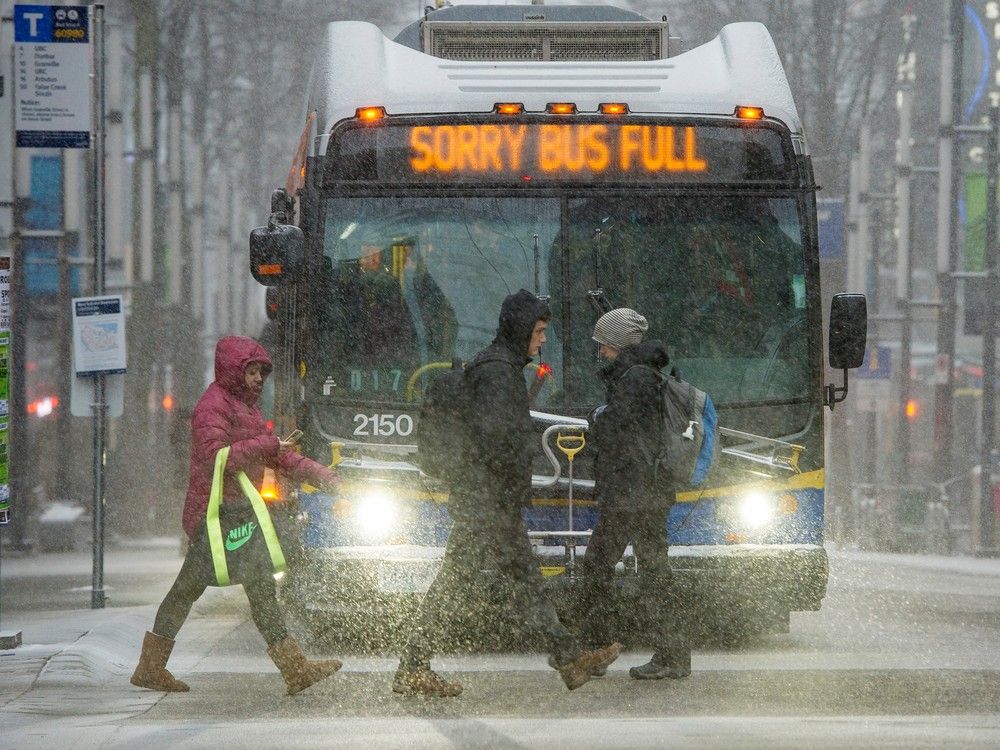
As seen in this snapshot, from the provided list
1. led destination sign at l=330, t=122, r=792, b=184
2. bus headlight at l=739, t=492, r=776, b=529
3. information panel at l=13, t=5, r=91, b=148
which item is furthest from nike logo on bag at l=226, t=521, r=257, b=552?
information panel at l=13, t=5, r=91, b=148

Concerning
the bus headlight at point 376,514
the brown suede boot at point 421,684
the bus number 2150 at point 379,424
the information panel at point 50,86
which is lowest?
the brown suede boot at point 421,684

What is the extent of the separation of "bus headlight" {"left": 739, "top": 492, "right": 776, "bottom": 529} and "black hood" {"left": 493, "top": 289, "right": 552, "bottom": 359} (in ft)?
6.76

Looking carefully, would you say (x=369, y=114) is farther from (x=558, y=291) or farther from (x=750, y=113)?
(x=750, y=113)

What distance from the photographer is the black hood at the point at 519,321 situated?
8273 millimetres

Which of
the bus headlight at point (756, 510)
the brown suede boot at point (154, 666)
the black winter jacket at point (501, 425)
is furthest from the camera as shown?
the bus headlight at point (756, 510)

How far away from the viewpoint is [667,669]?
9008 millimetres

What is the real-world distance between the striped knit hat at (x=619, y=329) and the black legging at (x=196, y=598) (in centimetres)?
188

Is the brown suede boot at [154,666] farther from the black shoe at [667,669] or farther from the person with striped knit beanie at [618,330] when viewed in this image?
the person with striped knit beanie at [618,330]

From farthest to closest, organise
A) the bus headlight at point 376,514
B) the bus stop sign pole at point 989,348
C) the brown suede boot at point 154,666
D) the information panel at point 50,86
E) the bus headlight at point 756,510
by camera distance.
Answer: the bus stop sign pole at point 989,348, the information panel at point 50,86, the bus headlight at point 756,510, the bus headlight at point 376,514, the brown suede boot at point 154,666

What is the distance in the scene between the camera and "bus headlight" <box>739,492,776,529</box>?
32.5 ft

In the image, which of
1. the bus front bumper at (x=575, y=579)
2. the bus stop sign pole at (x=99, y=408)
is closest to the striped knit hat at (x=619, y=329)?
the bus front bumper at (x=575, y=579)

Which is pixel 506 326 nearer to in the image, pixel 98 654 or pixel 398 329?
pixel 398 329

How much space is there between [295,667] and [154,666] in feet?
2.17

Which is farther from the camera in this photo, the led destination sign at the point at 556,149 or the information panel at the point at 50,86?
the information panel at the point at 50,86
